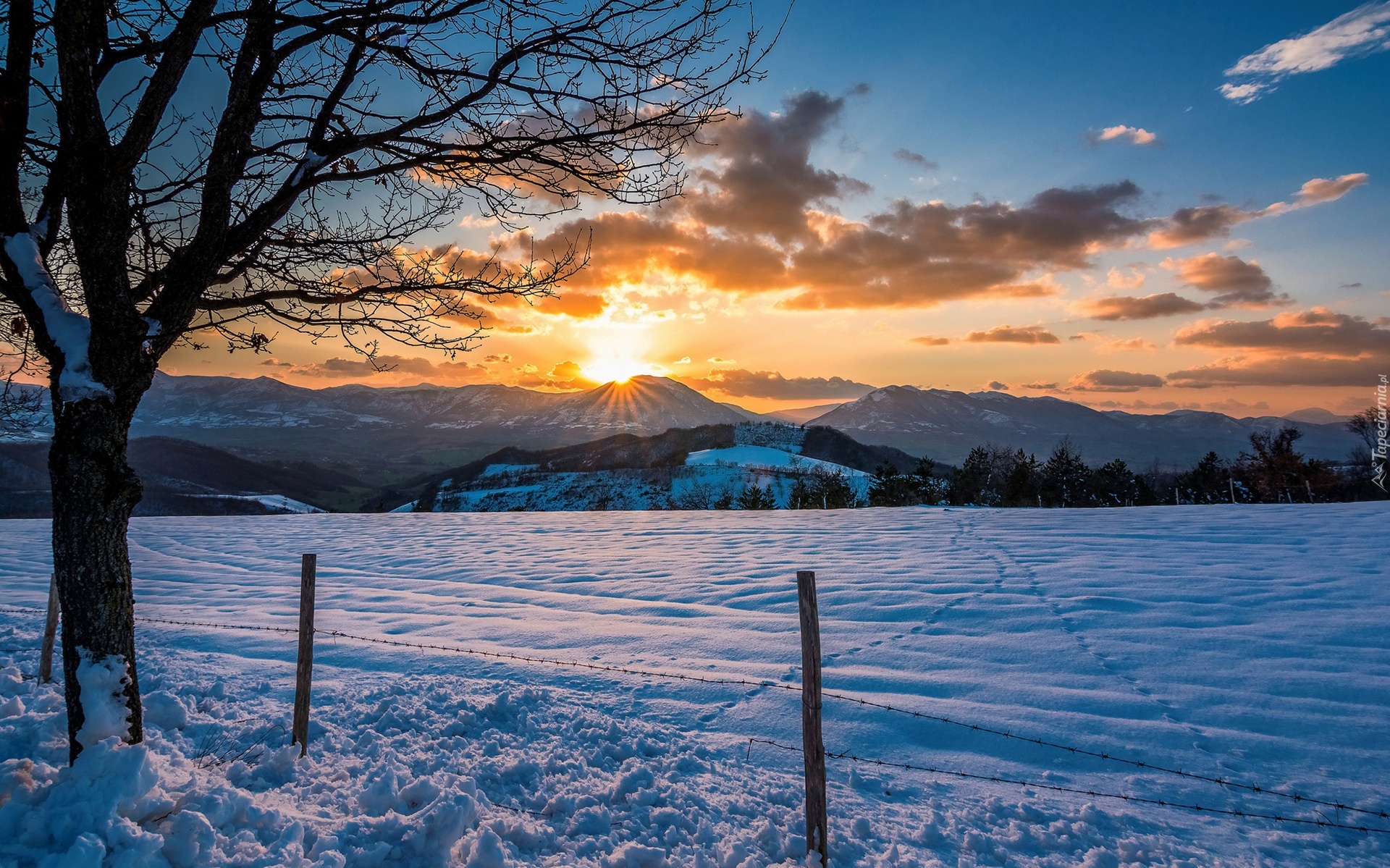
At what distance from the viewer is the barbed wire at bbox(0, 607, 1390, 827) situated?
13.8 ft

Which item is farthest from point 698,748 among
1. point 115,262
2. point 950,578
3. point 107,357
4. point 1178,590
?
point 1178,590

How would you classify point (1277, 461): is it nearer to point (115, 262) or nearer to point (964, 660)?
point (964, 660)

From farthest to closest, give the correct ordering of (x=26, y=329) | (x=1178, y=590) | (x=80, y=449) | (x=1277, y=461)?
(x=1277, y=461) → (x=1178, y=590) → (x=26, y=329) → (x=80, y=449)

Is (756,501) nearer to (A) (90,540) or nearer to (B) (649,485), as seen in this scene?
(B) (649,485)

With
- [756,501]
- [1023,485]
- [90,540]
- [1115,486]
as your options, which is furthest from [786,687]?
[1115,486]

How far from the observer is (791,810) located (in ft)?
12.9

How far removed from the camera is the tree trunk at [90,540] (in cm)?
301

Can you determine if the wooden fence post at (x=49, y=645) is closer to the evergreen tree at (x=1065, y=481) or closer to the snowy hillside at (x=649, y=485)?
the evergreen tree at (x=1065, y=481)

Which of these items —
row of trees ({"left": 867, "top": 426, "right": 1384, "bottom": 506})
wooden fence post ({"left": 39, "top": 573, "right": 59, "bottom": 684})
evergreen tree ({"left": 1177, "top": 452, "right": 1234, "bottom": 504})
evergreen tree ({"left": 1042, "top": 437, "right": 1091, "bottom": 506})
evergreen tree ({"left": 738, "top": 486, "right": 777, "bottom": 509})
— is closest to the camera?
wooden fence post ({"left": 39, "top": 573, "right": 59, "bottom": 684})

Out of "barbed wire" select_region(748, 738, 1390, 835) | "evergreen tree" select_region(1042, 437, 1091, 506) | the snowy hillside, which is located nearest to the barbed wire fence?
"barbed wire" select_region(748, 738, 1390, 835)

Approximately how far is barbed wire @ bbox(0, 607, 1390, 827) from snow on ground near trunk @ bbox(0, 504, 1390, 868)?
0.24 ft

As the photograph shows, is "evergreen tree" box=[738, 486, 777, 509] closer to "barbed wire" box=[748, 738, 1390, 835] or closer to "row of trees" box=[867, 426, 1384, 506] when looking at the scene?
"row of trees" box=[867, 426, 1384, 506]

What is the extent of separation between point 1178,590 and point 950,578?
293 centimetres

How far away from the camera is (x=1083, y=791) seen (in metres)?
4.24
